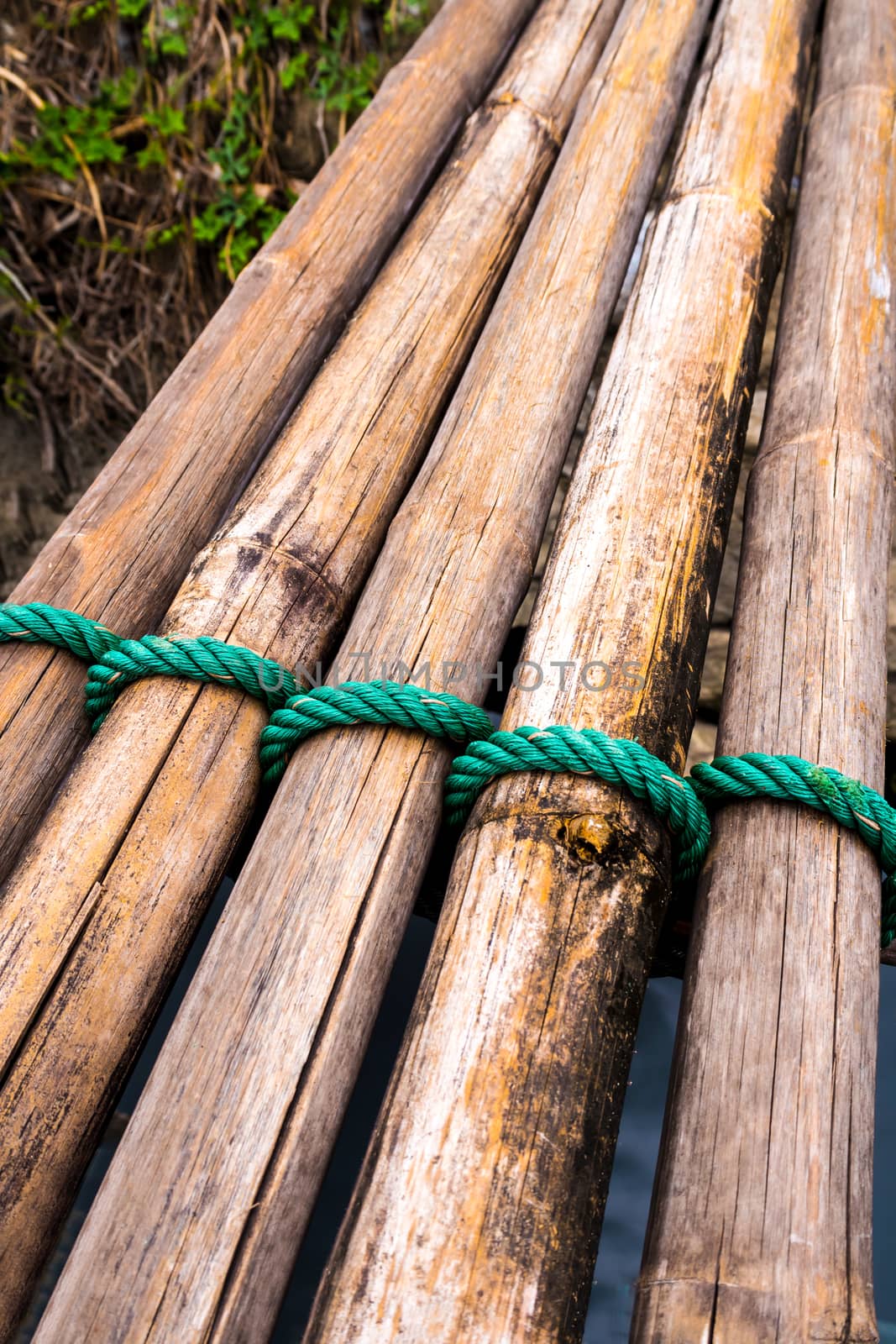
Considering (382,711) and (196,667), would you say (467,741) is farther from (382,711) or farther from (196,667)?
(196,667)

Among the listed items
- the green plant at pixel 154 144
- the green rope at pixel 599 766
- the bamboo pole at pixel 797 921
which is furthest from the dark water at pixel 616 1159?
the green plant at pixel 154 144

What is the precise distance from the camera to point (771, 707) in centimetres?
154

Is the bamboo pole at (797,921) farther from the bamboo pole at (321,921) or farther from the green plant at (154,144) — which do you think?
the green plant at (154,144)

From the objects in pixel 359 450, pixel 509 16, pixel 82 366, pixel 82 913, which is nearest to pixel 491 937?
pixel 82 913

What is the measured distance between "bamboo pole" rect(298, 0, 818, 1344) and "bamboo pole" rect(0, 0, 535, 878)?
0.69m

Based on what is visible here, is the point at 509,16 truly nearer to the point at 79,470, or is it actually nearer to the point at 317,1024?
the point at 79,470

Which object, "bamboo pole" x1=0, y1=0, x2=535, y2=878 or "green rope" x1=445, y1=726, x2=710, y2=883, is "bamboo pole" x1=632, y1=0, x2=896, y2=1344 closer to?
"green rope" x1=445, y1=726, x2=710, y2=883

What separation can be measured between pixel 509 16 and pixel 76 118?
165cm

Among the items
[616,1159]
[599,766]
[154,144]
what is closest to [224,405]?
[599,766]

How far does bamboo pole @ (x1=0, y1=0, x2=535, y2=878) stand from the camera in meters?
1.63

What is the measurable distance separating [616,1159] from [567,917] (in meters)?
0.66

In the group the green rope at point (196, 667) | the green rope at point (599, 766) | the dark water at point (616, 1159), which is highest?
the green rope at point (196, 667)

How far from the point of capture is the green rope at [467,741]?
4.49 ft

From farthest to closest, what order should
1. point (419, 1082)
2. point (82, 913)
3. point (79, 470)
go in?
point (79, 470) < point (82, 913) < point (419, 1082)
